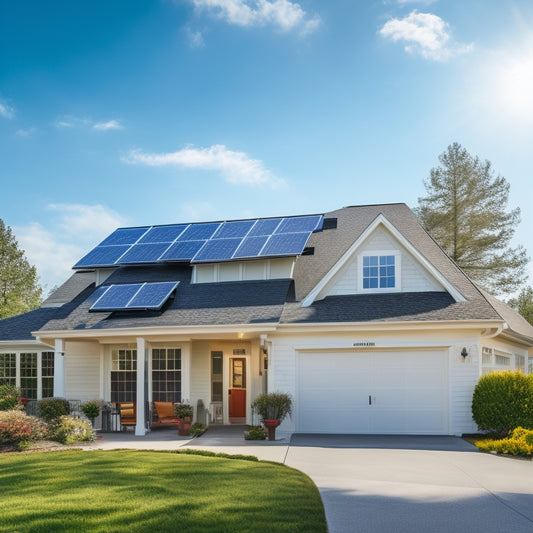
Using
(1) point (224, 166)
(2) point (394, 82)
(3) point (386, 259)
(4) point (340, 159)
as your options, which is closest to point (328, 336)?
(3) point (386, 259)

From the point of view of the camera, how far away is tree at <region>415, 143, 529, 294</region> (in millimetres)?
35688

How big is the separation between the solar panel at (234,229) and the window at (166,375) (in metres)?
4.62

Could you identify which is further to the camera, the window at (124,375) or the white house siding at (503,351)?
the window at (124,375)

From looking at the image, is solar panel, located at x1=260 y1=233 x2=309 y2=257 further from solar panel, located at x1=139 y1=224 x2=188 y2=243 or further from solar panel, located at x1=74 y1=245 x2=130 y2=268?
solar panel, located at x1=74 y1=245 x2=130 y2=268

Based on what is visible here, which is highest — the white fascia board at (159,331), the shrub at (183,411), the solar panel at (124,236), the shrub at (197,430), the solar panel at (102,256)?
the solar panel at (124,236)

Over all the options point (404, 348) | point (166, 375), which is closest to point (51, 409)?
point (166, 375)

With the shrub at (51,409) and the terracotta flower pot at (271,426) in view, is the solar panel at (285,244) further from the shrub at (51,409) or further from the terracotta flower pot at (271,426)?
the shrub at (51,409)

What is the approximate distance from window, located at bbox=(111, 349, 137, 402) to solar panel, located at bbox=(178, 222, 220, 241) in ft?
15.6

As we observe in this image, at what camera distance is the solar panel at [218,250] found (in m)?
18.9

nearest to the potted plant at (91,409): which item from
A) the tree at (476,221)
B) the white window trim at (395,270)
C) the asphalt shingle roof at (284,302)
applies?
the asphalt shingle roof at (284,302)

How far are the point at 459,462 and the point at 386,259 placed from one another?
277 inches

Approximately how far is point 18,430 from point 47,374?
6.69 m

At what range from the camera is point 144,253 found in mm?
20484

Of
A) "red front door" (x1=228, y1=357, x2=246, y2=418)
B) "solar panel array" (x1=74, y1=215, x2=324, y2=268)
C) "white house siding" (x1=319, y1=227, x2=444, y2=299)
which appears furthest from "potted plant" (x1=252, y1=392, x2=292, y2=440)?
"solar panel array" (x1=74, y1=215, x2=324, y2=268)
